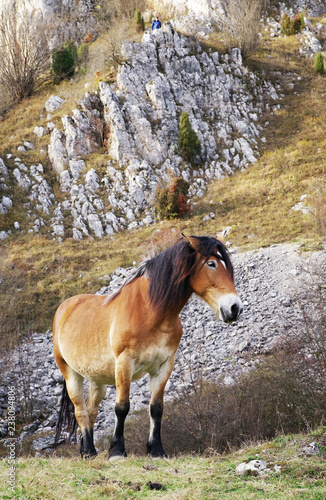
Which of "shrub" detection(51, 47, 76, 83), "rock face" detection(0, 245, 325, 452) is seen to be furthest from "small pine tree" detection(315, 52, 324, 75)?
"rock face" detection(0, 245, 325, 452)

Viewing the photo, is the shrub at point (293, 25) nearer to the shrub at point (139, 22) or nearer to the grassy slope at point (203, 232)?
the grassy slope at point (203, 232)

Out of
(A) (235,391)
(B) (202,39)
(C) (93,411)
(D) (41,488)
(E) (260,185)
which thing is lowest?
(E) (260,185)

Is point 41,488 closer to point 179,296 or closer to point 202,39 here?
point 179,296

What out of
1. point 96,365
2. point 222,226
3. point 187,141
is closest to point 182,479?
point 96,365

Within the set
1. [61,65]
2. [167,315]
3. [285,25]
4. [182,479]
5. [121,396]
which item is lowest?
[121,396]

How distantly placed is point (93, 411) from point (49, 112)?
2813 centimetres

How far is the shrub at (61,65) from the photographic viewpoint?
3416cm

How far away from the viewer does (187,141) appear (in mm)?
25344

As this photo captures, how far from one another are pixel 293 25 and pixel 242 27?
8.93m

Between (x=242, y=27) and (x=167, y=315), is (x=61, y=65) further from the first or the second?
(x=167, y=315)

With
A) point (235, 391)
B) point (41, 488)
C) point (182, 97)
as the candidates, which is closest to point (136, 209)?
point (182, 97)

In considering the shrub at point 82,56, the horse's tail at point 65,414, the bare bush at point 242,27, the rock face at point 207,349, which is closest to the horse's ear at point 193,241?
the horse's tail at point 65,414

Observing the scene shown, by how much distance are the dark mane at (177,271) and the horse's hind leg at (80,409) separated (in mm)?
2073

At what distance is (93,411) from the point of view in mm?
5211
